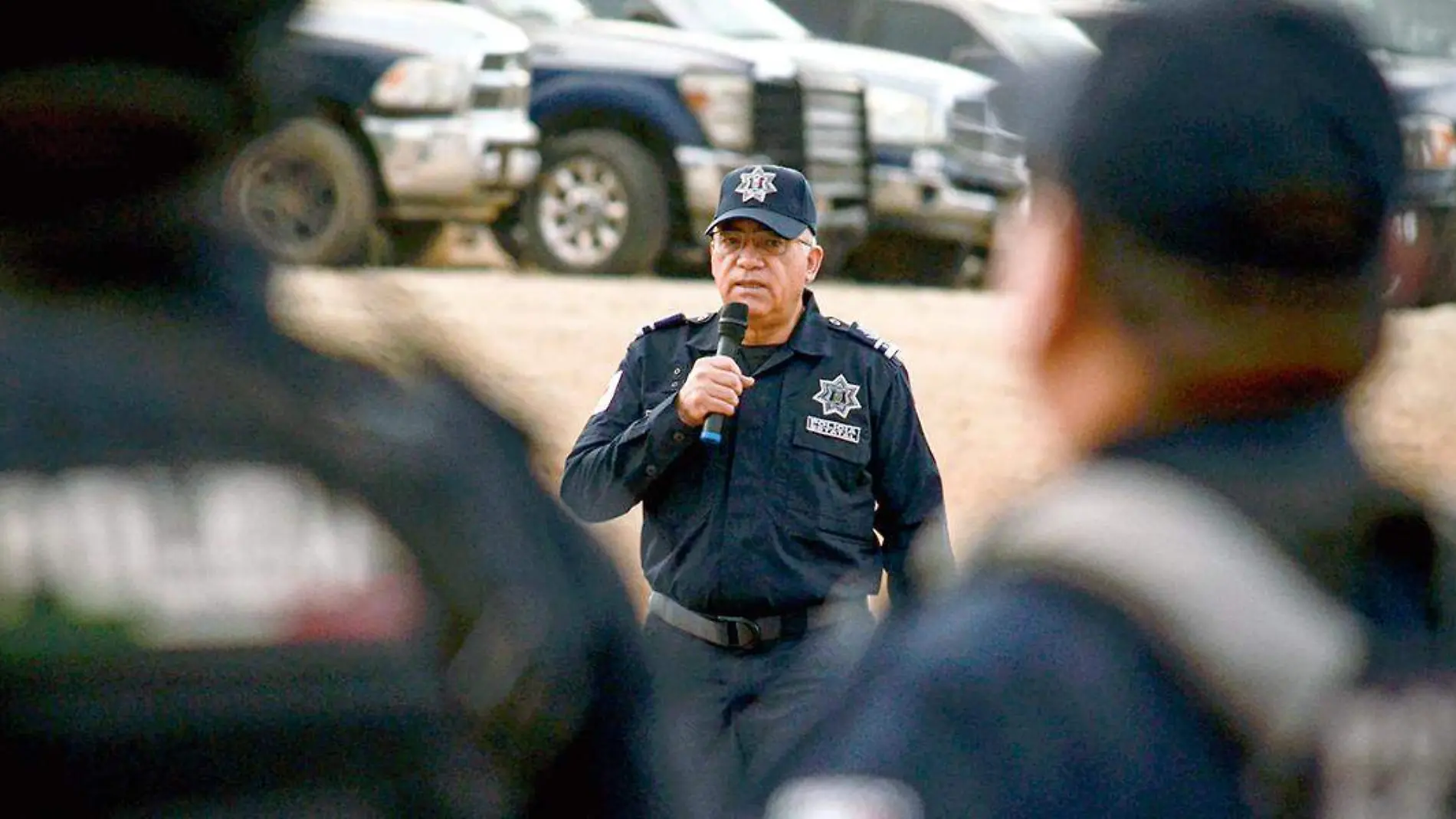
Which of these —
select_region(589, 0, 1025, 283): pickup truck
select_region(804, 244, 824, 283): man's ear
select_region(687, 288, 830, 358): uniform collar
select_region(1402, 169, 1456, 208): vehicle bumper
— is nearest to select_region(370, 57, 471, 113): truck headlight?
select_region(589, 0, 1025, 283): pickup truck

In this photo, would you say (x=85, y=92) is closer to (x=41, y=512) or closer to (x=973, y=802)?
(x=41, y=512)

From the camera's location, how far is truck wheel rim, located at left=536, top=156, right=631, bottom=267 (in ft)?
38.5

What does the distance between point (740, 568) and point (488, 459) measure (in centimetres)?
317

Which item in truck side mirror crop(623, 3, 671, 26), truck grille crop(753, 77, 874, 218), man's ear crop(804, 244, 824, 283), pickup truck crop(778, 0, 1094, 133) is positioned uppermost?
man's ear crop(804, 244, 824, 283)

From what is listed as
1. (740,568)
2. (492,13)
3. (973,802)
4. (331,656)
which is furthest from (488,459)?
(492,13)

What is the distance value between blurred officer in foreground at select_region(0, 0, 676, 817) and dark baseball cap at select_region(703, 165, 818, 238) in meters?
3.49

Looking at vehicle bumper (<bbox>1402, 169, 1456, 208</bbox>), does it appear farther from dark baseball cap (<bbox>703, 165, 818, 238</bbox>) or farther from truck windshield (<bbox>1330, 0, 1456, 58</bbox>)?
truck windshield (<bbox>1330, 0, 1456, 58</bbox>)

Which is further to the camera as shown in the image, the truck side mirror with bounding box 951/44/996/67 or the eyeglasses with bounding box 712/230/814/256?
the truck side mirror with bounding box 951/44/996/67

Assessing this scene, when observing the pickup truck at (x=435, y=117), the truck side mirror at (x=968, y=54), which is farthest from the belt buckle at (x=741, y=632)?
the truck side mirror at (x=968, y=54)

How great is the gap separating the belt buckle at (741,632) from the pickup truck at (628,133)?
714 cm

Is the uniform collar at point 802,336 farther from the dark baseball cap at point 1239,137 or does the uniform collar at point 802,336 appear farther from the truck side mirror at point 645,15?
the truck side mirror at point 645,15

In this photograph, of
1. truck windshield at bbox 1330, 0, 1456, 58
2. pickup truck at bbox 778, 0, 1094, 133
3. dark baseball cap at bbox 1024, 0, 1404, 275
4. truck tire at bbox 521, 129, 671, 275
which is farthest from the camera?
pickup truck at bbox 778, 0, 1094, 133

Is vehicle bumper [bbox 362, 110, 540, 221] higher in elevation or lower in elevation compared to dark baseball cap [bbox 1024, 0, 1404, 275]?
lower

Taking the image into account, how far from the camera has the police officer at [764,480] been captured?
4609 mm
